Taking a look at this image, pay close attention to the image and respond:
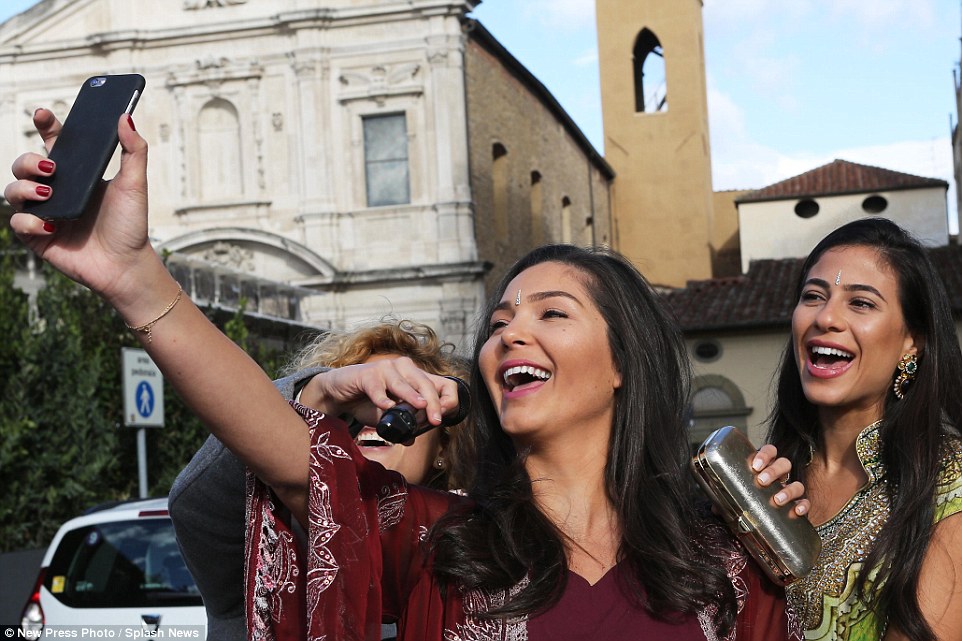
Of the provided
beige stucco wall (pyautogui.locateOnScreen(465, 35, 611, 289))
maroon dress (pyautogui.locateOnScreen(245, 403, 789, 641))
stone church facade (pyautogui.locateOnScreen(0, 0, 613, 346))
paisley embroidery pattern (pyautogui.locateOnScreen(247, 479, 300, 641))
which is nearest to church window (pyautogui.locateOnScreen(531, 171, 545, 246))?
beige stucco wall (pyautogui.locateOnScreen(465, 35, 611, 289))

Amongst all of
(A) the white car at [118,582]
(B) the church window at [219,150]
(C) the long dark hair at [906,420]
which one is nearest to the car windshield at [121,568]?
(A) the white car at [118,582]

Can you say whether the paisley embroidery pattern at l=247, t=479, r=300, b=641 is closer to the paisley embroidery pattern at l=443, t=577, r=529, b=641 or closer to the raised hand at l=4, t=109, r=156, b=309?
the paisley embroidery pattern at l=443, t=577, r=529, b=641

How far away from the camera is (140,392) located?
12.1 metres

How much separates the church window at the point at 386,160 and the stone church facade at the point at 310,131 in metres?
0.03

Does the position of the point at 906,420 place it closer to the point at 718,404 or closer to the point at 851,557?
the point at 851,557

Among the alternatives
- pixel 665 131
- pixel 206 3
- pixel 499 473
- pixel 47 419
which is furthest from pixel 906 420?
pixel 665 131

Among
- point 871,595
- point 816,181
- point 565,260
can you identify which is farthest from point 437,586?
point 816,181

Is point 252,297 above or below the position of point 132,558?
above

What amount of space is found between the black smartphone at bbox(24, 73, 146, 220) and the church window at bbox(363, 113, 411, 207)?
29.4 meters

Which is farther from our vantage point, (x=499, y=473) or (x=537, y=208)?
(x=537, y=208)

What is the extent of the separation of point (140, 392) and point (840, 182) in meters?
31.3

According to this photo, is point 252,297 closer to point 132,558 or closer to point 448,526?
point 132,558

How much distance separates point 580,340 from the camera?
8.57 feet

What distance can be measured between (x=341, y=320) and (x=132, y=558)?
23.1 m
